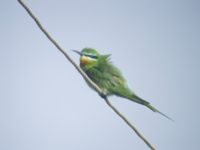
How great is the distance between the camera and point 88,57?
2.84 metres

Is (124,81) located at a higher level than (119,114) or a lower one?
higher

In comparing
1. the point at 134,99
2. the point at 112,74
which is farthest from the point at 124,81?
the point at 134,99

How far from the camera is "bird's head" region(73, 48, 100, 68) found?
2.84m

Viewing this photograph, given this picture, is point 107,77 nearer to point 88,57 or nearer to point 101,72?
point 101,72

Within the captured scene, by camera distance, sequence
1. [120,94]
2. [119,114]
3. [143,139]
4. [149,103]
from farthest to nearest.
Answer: [120,94] < [149,103] < [119,114] < [143,139]

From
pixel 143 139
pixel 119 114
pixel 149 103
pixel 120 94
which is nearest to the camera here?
pixel 143 139

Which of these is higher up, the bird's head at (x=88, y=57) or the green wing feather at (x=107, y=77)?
the bird's head at (x=88, y=57)

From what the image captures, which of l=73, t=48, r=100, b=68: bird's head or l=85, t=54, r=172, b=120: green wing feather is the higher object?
l=73, t=48, r=100, b=68: bird's head

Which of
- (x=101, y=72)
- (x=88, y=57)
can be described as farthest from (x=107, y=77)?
(x=88, y=57)

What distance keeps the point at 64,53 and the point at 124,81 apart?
1.28 metres

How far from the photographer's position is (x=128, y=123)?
162cm

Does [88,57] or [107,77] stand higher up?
[88,57]

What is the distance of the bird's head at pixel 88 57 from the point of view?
9.31 ft

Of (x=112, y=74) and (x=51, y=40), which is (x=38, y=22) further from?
(x=112, y=74)
